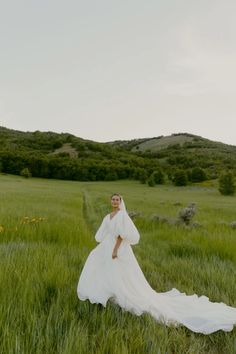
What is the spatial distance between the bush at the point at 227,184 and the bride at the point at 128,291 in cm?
4642

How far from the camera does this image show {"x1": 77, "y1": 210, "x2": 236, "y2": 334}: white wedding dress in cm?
450

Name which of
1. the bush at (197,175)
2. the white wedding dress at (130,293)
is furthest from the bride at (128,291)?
the bush at (197,175)

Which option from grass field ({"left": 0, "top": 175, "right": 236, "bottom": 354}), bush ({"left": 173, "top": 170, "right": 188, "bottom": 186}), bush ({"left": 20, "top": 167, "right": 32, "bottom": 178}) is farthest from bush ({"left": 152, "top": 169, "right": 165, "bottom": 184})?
grass field ({"left": 0, "top": 175, "right": 236, "bottom": 354})

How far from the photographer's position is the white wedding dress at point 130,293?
14.8 ft

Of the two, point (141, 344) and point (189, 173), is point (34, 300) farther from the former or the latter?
point (189, 173)

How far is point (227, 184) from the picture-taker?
1955 inches

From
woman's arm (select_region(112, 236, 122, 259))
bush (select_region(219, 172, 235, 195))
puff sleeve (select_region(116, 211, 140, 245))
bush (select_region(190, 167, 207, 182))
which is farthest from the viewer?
bush (select_region(190, 167, 207, 182))

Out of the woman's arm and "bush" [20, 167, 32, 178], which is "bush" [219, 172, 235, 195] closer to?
the woman's arm

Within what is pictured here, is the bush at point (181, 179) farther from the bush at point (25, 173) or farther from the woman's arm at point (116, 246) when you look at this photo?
the woman's arm at point (116, 246)

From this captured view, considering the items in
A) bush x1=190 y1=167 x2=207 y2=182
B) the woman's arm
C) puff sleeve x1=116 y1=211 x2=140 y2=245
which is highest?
bush x1=190 y1=167 x2=207 y2=182

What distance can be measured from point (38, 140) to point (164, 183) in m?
72.7

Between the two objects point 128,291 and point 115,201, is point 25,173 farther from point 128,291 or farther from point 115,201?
point 128,291

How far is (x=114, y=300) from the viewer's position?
479 cm

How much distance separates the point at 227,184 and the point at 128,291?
47.4 metres
